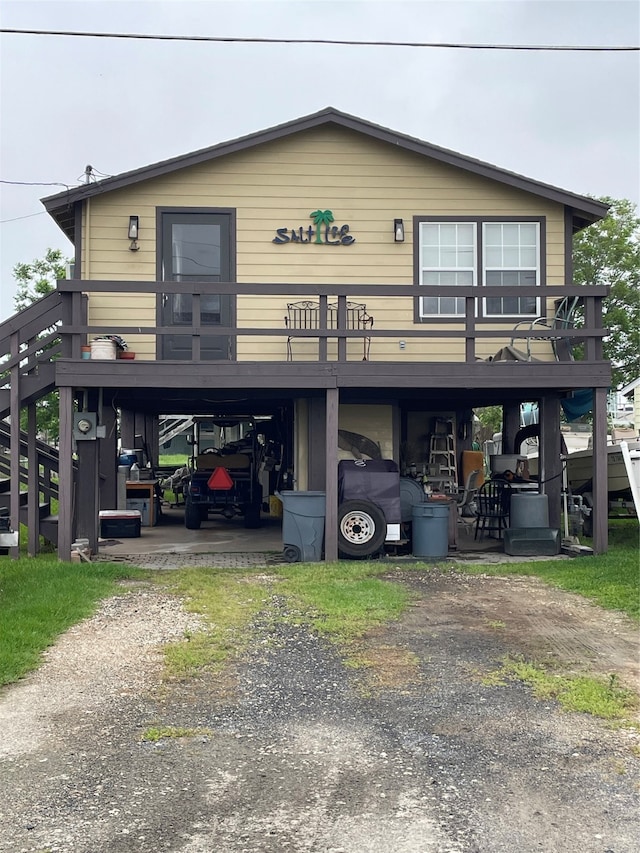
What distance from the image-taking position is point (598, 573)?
384 inches

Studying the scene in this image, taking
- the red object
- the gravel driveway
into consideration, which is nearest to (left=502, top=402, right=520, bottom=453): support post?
the red object

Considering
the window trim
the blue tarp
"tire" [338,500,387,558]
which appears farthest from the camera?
the blue tarp

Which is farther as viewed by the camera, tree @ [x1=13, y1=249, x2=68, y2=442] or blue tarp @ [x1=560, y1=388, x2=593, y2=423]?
tree @ [x1=13, y1=249, x2=68, y2=442]

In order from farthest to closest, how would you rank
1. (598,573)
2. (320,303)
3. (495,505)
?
(495,505) → (320,303) → (598,573)

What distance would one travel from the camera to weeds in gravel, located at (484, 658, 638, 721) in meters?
5.26

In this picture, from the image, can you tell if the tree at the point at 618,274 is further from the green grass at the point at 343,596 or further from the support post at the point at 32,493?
the support post at the point at 32,493

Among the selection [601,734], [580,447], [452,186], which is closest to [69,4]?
[452,186]

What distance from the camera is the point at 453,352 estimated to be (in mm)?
12258

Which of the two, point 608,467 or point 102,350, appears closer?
point 102,350

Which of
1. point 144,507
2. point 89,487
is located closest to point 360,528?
point 89,487

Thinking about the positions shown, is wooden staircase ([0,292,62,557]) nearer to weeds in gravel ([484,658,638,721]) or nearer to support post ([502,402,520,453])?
weeds in gravel ([484,658,638,721])

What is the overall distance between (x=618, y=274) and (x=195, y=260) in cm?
1589

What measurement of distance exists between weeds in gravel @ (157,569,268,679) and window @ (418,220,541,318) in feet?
16.8

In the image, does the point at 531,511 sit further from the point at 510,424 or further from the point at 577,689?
the point at 577,689
